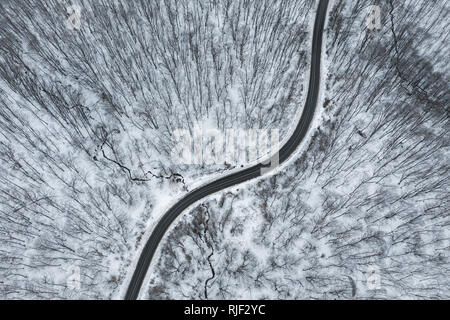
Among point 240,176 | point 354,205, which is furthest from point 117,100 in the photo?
point 354,205

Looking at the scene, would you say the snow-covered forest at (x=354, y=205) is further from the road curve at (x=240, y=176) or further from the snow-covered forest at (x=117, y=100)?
the snow-covered forest at (x=117, y=100)

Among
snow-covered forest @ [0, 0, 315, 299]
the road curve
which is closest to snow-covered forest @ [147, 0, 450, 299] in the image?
the road curve

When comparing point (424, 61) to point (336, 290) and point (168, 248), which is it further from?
point (168, 248)

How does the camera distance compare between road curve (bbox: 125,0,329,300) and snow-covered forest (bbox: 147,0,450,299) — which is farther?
road curve (bbox: 125,0,329,300)

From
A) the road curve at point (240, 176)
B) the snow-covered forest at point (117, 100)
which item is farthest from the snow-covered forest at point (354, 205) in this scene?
the snow-covered forest at point (117, 100)

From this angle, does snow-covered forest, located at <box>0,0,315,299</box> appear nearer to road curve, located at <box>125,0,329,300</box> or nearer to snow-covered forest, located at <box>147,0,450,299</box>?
road curve, located at <box>125,0,329,300</box>

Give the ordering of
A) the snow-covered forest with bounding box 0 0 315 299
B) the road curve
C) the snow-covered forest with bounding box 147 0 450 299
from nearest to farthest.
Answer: the snow-covered forest with bounding box 147 0 450 299 < the road curve < the snow-covered forest with bounding box 0 0 315 299
